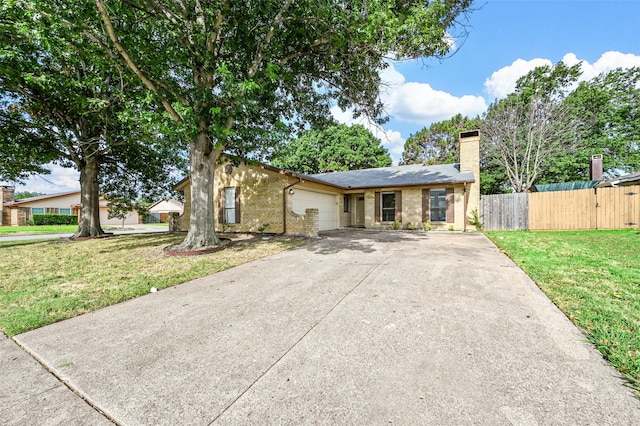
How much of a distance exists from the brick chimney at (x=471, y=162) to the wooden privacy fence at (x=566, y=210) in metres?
0.56

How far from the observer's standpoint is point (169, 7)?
698 cm

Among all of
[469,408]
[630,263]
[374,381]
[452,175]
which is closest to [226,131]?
[374,381]

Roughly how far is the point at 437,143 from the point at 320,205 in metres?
21.3

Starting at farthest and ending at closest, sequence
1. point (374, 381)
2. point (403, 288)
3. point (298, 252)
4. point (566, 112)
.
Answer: point (566, 112), point (298, 252), point (403, 288), point (374, 381)

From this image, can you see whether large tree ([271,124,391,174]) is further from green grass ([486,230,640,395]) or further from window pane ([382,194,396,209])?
green grass ([486,230,640,395])

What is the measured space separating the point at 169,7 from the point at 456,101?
20522mm

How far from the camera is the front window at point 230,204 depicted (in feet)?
43.8

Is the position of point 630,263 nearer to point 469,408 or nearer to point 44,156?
point 469,408

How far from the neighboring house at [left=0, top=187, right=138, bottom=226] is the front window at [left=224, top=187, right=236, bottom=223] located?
18.0 meters

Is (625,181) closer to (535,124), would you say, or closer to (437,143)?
(535,124)

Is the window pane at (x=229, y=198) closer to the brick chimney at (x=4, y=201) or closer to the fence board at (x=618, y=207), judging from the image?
the fence board at (x=618, y=207)

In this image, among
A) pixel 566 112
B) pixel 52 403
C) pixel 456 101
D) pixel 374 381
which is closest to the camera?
pixel 52 403

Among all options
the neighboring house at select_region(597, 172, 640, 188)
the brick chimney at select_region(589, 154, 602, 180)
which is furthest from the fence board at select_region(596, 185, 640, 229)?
the brick chimney at select_region(589, 154, 602, 180)

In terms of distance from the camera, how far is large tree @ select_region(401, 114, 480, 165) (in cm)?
2778
